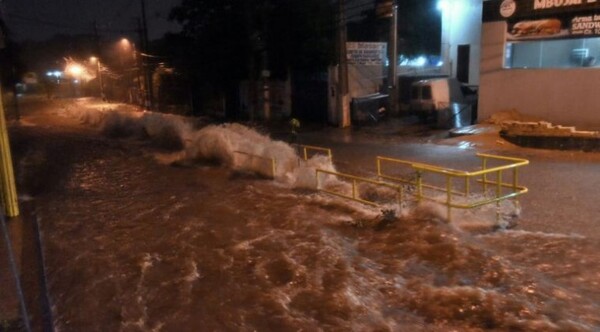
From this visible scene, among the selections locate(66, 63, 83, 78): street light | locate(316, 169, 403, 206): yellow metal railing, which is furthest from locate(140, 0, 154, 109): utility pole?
locate(66, 63, 83, 78): street light

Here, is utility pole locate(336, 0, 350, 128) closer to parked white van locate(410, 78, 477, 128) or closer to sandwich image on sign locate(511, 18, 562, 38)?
parked white van locate(410, 78, 477, 128)

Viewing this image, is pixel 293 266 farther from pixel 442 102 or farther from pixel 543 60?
pixel 442 102

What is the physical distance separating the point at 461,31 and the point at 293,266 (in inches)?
1086

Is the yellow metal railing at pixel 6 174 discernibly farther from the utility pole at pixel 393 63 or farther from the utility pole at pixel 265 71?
the utility pole at pixel 393 63

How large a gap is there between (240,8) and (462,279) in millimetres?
25842

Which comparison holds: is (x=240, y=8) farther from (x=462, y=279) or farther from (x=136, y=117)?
(x=462, y=279)

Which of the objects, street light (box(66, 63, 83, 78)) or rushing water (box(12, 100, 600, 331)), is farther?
street light (box(66, 63, 83, 78))

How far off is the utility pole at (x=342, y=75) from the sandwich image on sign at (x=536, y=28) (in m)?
7.88

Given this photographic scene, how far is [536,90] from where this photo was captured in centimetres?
2028

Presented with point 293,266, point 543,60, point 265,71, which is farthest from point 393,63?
point 293,266

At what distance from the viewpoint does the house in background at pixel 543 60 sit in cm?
1895

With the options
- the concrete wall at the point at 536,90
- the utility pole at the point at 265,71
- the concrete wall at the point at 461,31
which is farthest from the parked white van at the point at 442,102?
the utility pole at the point at 265,71

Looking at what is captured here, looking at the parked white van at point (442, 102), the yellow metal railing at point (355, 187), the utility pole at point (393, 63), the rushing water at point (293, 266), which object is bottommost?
the rushing water at point (293, 266)

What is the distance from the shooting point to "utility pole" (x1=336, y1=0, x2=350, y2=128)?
2589 centimetres
